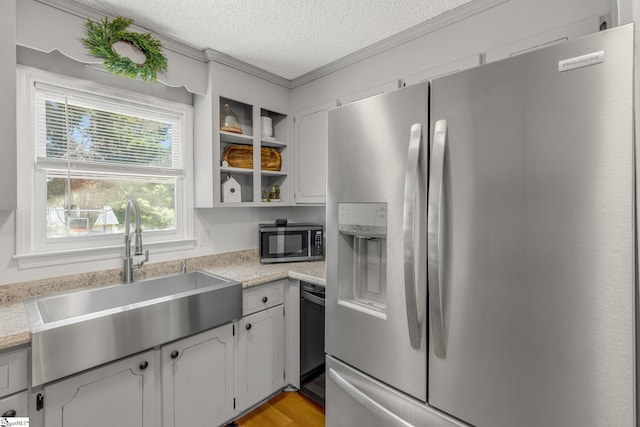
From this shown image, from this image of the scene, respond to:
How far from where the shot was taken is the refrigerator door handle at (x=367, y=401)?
3.68ft

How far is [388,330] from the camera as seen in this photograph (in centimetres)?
113

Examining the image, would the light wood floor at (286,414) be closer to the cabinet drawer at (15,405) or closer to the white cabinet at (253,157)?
the cabinet drawer at (15,405)

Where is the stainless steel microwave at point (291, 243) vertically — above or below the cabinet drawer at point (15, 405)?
above

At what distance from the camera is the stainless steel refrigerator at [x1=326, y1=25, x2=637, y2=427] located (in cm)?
72

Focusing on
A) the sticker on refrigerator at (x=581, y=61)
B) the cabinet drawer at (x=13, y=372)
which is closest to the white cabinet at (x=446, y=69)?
the sticker on refrigerator at (x=581, y=61)

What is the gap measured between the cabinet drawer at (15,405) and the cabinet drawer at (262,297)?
99 centimetres

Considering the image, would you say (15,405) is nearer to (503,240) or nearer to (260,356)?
(260,356)

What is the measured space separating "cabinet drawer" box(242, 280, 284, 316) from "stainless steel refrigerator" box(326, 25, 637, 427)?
885 millimetres

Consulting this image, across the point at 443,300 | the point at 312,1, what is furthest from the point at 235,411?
the point at 312,1

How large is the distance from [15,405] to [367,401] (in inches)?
52.0

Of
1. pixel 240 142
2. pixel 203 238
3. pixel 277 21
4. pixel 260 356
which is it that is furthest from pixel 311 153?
pixel 260 356

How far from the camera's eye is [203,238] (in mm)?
2344

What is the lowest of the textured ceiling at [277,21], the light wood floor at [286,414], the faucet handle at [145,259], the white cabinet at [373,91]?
the light wood floor at [286,414]

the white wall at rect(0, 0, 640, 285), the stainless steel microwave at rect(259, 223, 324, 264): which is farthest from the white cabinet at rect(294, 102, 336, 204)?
the stainless steel microwave at rect(259, 223, 324, 264)
